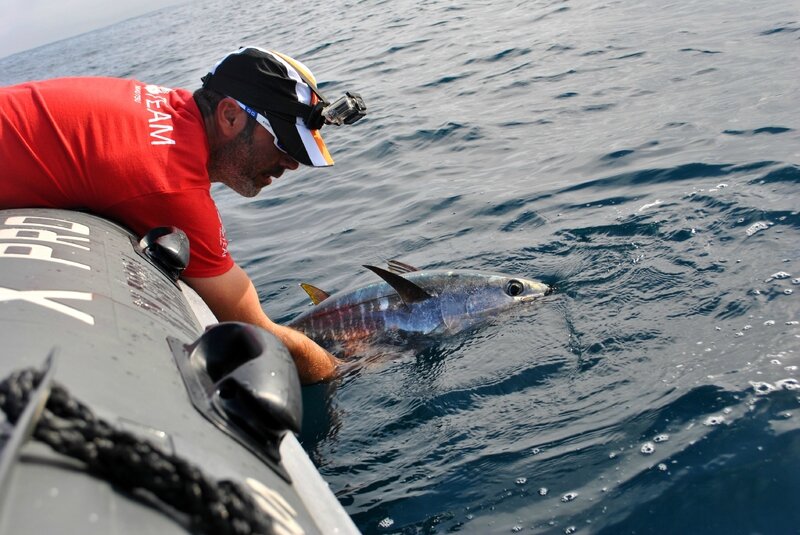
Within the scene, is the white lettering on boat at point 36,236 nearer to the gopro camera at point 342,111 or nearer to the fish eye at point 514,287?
the gopro camera at point 342,111

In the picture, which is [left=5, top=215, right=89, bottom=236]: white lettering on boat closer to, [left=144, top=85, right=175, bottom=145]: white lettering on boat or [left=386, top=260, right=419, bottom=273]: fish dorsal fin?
[left=144, top=85, right=175, bottom=145]: white lettering on boat

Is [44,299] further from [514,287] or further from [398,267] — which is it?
[514,287]

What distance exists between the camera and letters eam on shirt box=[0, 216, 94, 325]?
2.07 meters

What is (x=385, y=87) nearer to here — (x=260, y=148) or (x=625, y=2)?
(x=625, y=2)

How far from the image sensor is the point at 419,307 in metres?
4.71

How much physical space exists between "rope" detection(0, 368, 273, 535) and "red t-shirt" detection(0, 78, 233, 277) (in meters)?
2.10

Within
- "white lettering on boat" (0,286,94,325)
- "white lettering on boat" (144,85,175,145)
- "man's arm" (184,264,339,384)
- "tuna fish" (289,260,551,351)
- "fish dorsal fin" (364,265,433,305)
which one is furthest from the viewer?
"tuna fish" (289,260,551,351)

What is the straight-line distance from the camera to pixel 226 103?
3805 mm

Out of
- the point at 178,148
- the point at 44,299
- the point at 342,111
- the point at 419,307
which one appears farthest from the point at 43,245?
the point at 419,307

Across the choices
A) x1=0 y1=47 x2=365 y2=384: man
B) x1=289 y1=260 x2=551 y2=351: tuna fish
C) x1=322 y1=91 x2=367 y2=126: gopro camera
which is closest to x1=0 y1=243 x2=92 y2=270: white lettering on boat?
x1=0 y1=47 x2=365 y2=384: man

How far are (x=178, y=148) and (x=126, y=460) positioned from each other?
241 cm

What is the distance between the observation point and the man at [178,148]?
10.3 ft

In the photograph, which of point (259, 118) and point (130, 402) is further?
point (259, 118)

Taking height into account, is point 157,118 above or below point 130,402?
above
